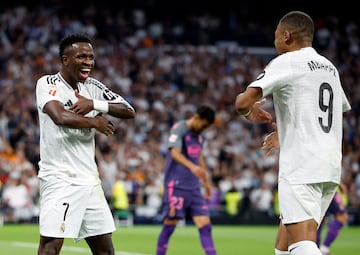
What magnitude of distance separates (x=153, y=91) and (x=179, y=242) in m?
11.5

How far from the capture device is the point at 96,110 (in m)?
7.61

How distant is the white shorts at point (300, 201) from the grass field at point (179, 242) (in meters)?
7.80

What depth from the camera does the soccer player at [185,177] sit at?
1216 cm

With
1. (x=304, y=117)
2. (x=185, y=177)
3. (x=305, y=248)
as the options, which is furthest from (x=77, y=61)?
(x=185, y=177)

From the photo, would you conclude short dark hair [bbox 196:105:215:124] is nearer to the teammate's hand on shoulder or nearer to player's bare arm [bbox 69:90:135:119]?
player's bare arm [bbox 69:90:135:119]

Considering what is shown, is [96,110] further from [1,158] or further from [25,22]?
[25,22]

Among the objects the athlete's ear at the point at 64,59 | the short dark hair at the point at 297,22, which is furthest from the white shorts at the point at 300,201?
the athlete's ear at the point at 64,59

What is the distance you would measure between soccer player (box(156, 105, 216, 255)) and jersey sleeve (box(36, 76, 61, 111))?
185 inches

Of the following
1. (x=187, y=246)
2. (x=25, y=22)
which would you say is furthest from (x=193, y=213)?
(x=25, y=22)

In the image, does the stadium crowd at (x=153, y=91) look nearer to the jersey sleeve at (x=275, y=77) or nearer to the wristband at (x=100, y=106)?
the wristband at (x=100, y=106)

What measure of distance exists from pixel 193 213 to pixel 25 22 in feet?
57.2

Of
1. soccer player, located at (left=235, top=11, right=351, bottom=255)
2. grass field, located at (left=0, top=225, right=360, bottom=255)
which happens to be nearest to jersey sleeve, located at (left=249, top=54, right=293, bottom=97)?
soccer player, located at (left=235, top=11, right=351, bottom=255)

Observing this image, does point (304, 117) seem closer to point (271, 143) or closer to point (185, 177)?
point (271, 143)

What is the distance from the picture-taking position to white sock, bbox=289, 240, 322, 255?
6.48m
